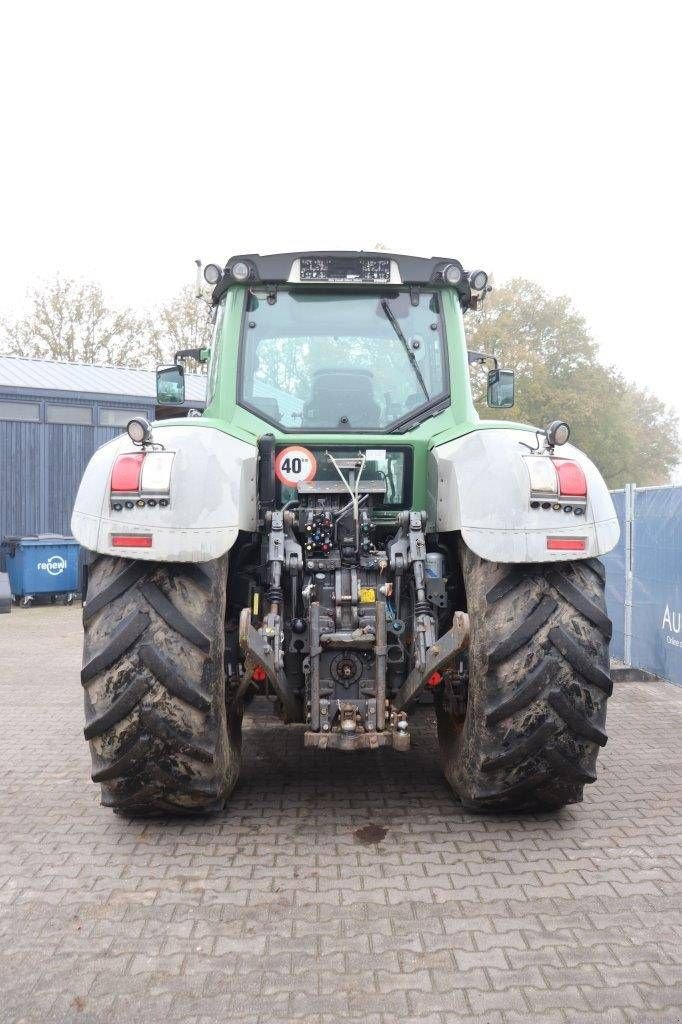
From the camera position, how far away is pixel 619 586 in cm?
904

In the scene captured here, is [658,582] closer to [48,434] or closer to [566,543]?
[566,543]

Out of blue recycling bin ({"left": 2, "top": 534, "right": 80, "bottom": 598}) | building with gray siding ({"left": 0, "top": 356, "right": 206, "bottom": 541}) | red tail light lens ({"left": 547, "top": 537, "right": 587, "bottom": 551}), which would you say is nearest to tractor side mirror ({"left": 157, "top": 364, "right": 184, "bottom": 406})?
red tail light lens ({"left": 547, "top": 537, "right": 587, "bottom": 551})

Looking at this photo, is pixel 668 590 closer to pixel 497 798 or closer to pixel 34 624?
pixel 497 798

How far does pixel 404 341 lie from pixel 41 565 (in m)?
11.8

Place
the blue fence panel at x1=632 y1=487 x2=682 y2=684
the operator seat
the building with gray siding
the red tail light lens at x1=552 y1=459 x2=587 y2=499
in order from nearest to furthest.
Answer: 1. the red tail light lens at x1=552 y1=459 x2=587 y2=499
2. the operator seat
3. the blue fence panel at x1=632 y1=487 x2=682 y2=684
4. the building with gray siding

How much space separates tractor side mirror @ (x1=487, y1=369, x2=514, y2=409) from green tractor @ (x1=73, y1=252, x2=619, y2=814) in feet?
3.90

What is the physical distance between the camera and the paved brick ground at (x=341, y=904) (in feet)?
8.22

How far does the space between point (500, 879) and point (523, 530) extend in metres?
1.42

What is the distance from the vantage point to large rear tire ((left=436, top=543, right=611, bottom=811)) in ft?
11.7

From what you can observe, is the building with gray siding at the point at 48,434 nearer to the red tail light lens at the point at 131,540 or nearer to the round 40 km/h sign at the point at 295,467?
the round 40 km/h sign at the point at 295,467

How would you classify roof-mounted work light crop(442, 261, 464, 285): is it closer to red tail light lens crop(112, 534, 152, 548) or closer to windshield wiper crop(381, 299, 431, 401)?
windshield wiper crop(381, 299, 431, 401)

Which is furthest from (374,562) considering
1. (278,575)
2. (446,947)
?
(446,947)

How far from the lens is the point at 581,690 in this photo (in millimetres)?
3627

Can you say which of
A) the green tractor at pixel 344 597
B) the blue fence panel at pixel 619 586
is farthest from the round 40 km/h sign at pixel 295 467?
the blue fence panel at pixel 619 586
